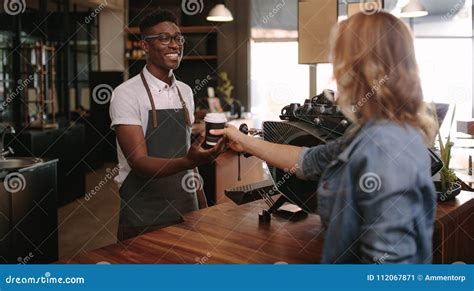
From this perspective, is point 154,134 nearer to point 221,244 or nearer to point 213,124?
point 213,124

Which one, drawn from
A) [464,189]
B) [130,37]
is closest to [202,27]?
[130,37]

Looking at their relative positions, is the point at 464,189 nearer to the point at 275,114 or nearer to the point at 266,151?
the point at 266,151

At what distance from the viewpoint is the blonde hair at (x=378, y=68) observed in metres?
1.01

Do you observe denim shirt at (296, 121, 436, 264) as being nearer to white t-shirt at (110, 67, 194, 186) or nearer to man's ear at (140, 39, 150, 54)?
white t-shirt at (110, 67, 194, 186)

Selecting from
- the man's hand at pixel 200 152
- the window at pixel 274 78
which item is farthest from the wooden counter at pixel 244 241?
the window at pixel 274 78

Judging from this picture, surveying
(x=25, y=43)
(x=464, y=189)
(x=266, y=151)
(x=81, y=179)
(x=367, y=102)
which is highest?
(x=25, y=43)

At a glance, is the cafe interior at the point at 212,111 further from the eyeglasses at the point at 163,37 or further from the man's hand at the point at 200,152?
the eyeglasses at the point at 163,37

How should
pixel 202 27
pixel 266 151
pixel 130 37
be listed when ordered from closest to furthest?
1. pixel 266 151
2. pixel 202 27
3. pixel 130 37

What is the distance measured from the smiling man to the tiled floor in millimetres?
1996

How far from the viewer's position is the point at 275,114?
7.56m

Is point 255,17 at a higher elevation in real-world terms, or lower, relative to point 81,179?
higher

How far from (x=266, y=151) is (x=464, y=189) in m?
1.05

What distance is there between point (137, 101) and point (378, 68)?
1112 millimetres

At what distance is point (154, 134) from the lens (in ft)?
6.54
